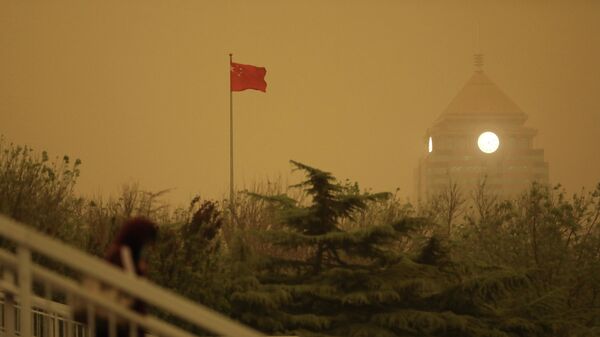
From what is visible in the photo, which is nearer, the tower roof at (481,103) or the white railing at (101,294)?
the white railing at (101,294)

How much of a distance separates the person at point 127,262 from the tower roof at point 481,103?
14316 cm

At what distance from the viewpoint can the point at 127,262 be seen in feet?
17.1

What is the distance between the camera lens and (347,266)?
16047mm

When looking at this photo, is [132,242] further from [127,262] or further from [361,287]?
[361,287]

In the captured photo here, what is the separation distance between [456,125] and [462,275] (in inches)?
5194

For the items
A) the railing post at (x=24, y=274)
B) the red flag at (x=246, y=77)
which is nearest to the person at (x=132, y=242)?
the railing post at (x=24, y=274)

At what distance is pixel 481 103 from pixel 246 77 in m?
119

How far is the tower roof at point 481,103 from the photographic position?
148 meters

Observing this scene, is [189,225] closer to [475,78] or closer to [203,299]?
[203,299]

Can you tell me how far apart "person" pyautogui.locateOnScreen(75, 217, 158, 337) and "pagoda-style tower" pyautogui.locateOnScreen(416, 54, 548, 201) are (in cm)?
11357

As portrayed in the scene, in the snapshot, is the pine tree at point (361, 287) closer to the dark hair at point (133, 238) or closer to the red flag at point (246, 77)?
the dark hair at point (133, 238)

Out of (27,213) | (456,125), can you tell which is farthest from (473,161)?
(27,213)

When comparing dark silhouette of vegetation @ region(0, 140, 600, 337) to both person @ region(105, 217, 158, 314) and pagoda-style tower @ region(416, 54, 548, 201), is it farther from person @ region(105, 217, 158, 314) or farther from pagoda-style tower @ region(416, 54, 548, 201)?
pagoda-style tower @ region(416, 54, 548, 201)

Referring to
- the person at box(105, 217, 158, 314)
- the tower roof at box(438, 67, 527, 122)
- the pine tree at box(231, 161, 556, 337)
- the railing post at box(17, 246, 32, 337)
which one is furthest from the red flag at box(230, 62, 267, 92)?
the tower roof at box(438, 67, 527, 122)
